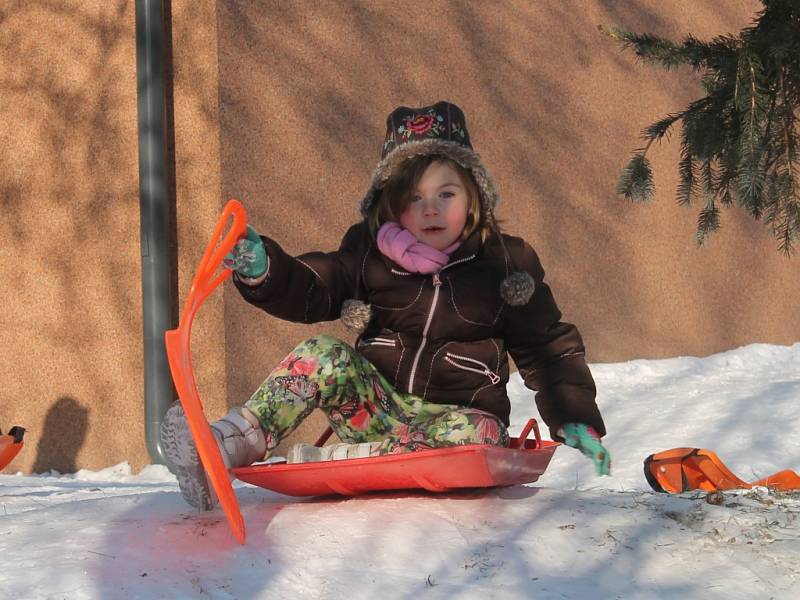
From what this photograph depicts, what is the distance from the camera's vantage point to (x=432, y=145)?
2977 mm

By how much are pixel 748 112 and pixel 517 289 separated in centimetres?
92

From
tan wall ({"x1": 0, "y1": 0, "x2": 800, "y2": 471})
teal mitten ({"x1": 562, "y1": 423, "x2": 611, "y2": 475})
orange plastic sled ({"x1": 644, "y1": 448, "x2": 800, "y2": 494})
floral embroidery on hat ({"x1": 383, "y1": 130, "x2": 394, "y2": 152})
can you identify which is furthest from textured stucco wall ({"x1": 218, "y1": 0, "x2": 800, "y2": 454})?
teal mitten ({"x1": 562, "y1": 423, "x2": 611, "y2": 475})

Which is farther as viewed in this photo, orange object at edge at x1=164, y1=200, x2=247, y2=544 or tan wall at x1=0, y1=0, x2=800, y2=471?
tan wall at x1=0, y1=0, x2=800, y2=471

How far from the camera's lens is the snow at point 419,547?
2027mm

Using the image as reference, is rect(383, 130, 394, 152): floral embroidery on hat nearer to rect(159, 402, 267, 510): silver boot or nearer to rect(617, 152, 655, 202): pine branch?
rect(159, 402, 267, 510): silver boot

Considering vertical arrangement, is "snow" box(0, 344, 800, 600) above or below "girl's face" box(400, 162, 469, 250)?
below

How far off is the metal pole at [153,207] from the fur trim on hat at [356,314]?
1979 mm

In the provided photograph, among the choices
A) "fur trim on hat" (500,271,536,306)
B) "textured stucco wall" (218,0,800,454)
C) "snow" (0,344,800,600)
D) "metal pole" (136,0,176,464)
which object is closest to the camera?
"snow" (0,344,800,600)

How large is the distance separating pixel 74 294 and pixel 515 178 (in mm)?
2514

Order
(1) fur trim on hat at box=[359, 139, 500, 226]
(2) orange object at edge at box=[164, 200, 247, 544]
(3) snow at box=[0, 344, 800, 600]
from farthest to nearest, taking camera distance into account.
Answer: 1. (1) fur trim on hat at box=[359, 139, 500, 226]
2. (2) orange object at edge at box=[164, 200, 247, 544]
3. (3) snow at box=[0, 344, 800, 600]

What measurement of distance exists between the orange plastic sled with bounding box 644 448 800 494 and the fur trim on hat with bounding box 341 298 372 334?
1.16 meters

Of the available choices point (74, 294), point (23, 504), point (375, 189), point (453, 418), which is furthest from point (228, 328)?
point (453, 418)

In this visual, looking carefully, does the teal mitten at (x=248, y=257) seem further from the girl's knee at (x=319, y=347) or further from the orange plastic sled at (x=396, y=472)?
the orange plastic sled at (x=396, y=472)

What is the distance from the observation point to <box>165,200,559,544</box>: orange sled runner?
227 centimetres
